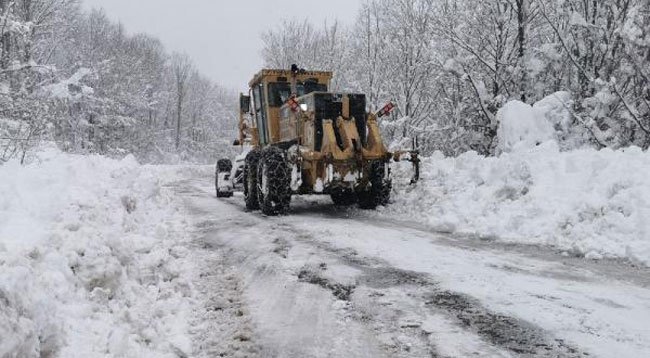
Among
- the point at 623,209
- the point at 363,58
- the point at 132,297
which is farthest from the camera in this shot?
the point at 363,58

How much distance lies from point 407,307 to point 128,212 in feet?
17.1

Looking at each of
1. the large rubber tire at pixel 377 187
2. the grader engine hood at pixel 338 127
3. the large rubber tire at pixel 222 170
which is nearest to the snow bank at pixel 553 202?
the large rubber tire at pixel 377 187

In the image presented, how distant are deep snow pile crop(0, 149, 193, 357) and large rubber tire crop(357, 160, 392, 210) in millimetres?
5030

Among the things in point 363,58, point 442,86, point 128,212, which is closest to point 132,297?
point 128,212

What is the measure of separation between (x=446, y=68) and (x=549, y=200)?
7.37m

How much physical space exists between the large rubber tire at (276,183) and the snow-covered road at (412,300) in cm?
294

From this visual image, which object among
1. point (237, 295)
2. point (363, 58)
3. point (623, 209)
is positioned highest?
point (363, 58)

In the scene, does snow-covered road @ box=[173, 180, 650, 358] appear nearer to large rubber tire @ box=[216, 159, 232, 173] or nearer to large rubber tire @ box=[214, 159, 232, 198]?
large rubber tire @ box=[214, 159, 232, 198]

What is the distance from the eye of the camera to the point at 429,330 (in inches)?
162

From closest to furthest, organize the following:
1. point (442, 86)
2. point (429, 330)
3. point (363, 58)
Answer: point (429, 330), point (442, 86), point (363, 58)

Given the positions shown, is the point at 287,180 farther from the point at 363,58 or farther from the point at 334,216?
the point at 363,58

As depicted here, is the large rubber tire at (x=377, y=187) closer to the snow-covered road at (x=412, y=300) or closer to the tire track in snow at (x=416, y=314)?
the snow-covered road at (x=412, y=300)

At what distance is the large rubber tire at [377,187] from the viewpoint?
37.3 feet

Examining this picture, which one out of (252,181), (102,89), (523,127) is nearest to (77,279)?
(252,181)
